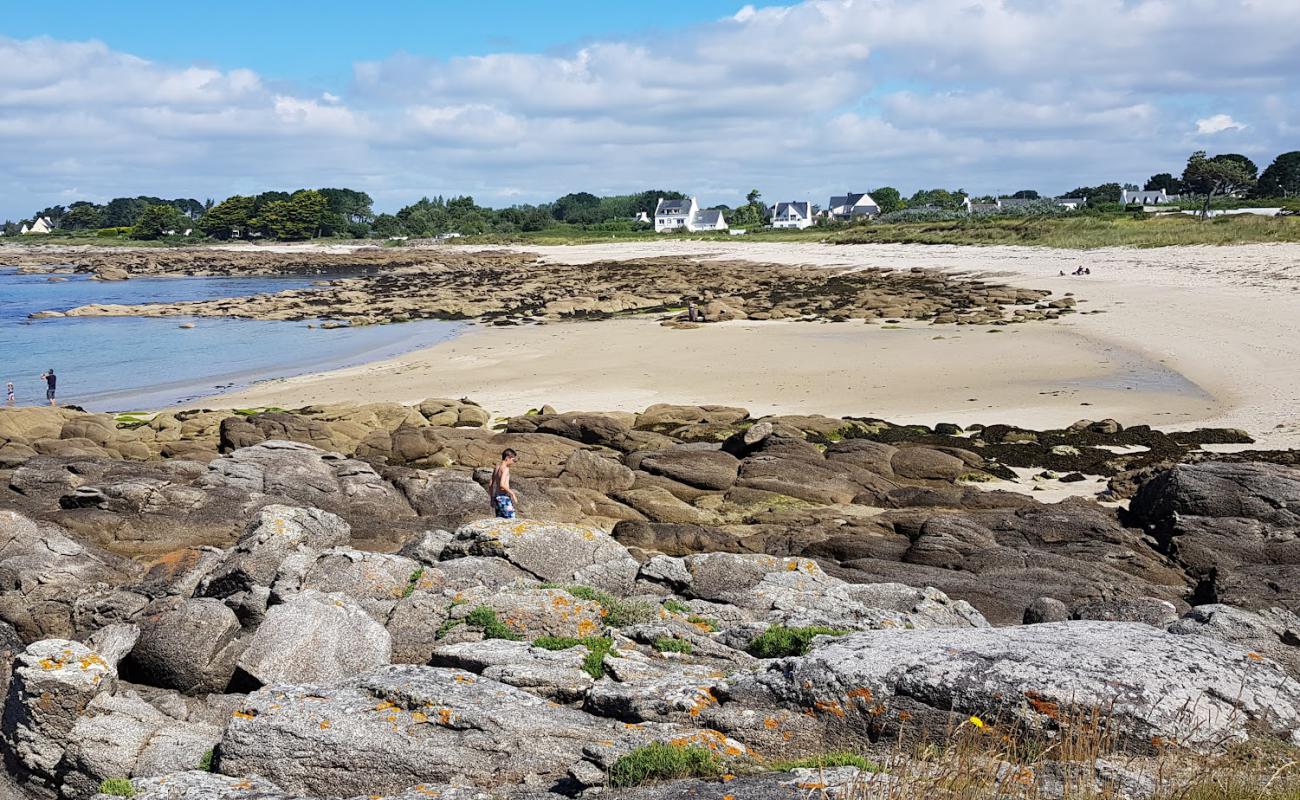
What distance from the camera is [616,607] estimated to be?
433 inches

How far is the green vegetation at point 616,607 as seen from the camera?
1074cm

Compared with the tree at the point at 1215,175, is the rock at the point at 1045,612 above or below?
below

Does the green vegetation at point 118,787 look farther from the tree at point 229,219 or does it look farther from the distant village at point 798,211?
the tree at point 229,219

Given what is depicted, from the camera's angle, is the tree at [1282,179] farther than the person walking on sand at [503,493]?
Yes

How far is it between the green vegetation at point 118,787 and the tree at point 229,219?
17751cm

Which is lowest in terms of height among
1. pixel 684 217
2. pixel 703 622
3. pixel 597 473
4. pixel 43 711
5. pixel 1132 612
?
pixel 597 473

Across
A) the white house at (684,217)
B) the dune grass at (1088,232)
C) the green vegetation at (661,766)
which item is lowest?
the green vegetation at (661,766)

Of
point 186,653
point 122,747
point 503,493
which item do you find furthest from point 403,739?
point 503,493

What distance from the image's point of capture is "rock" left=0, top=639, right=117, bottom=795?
8188 mm

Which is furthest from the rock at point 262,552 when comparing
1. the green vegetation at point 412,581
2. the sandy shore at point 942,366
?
the sandy shore at point 942,366

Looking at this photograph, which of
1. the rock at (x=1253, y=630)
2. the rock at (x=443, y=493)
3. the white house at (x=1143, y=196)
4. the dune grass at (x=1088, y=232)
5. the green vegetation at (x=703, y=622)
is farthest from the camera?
the white house at (x=1143, y=196)

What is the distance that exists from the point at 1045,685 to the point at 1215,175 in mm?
112552

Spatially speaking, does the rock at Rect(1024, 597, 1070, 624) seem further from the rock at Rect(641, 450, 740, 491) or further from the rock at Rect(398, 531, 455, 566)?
the rock at Rect(641, 450, 740, 491)

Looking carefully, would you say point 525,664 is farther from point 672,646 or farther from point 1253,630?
point 1253,630
